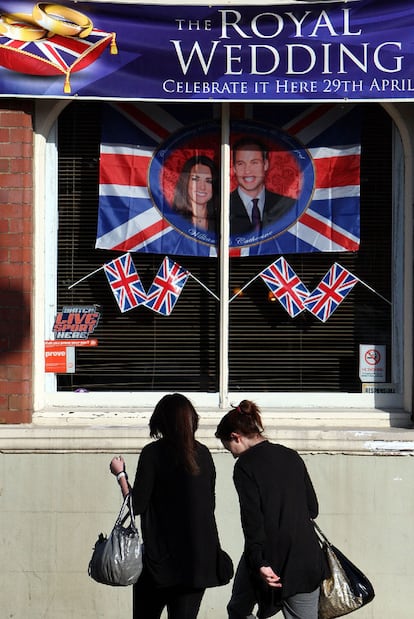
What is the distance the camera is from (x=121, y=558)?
5.25 metres

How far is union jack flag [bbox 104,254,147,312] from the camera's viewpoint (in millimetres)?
7836

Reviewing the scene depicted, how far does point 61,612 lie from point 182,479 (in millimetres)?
2525

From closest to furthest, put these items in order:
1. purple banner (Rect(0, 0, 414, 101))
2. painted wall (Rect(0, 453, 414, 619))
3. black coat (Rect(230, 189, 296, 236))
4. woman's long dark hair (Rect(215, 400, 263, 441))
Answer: woman's long dark hair (Rect(215, 400, 263, 441)), painted wall (Rect(0, 453, 414, 619)), purple banner (Rect(0, 0, 414, 101)), black coat (Rect(230, 189, 296, 236))

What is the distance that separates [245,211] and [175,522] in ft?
10.4

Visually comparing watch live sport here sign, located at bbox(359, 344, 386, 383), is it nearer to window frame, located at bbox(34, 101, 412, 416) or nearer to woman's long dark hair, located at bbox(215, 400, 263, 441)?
window frame, located at bbox(34, 101, 412, 416)

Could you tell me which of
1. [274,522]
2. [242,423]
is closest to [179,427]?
[242,423]

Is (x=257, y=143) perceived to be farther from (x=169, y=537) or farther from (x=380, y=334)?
(x=169, y=537)

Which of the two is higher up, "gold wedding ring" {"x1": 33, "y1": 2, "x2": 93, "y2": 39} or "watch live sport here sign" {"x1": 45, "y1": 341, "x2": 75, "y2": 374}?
"gold wedding ring" {"x1": 33, "y1": 2, "x2": 93, "y2": 39}

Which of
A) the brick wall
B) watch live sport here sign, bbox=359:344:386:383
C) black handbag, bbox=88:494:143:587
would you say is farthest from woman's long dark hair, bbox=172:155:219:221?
black handbag, bbox=88:494:143:587

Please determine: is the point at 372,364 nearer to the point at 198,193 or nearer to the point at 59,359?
the point at 198,193

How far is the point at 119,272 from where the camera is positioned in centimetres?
784

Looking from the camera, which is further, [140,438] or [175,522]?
[140,438]

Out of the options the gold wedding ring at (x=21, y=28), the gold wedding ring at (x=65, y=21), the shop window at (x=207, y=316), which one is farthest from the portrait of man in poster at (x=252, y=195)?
the gold wedding ring at (x=21, y=28)

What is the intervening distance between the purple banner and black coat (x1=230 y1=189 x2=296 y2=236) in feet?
2.65
